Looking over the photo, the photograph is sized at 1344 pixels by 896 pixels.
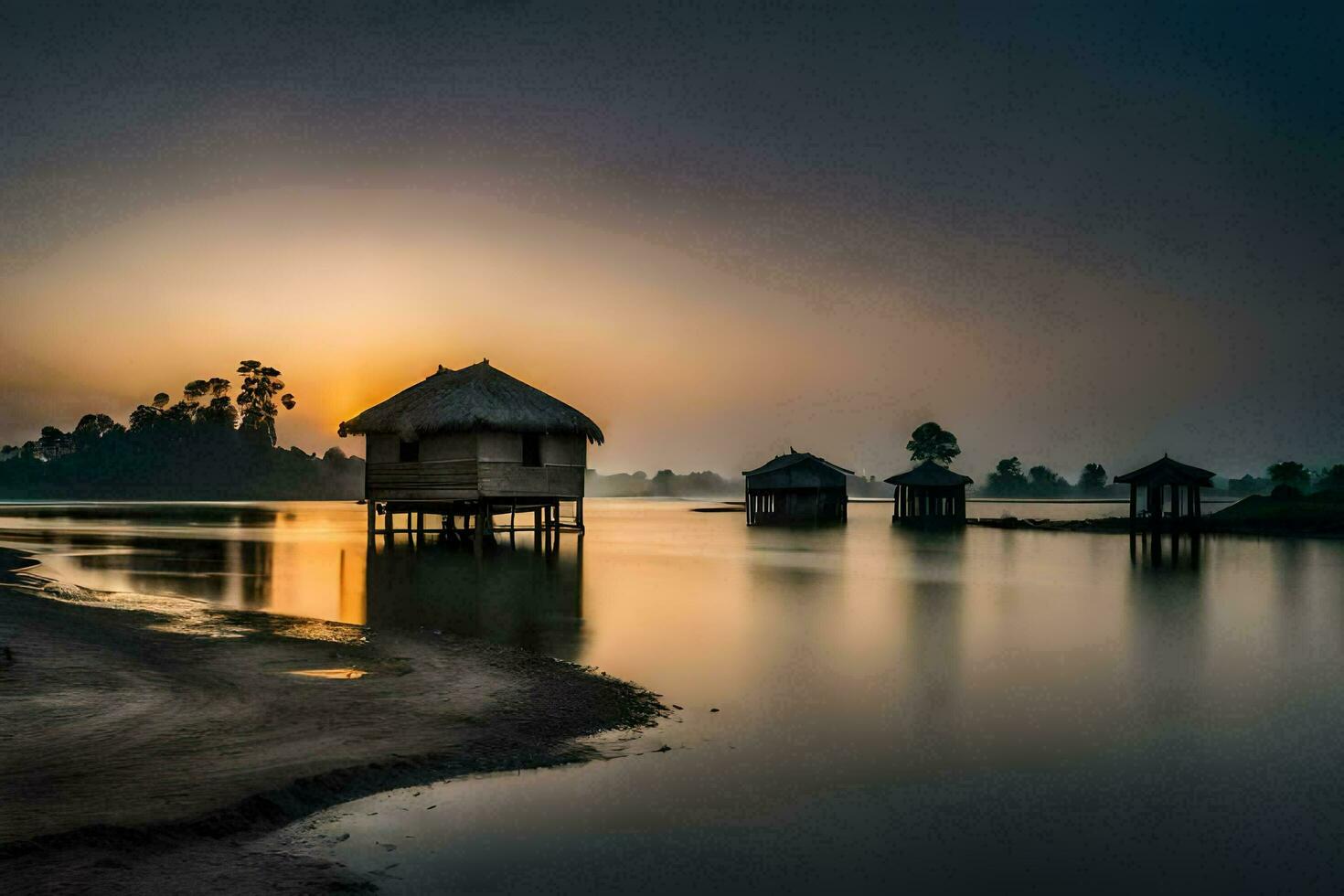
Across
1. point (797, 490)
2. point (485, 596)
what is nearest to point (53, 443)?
point (797, 490)

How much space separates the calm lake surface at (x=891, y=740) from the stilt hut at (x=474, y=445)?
7.27 meters

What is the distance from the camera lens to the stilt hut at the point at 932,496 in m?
60.7

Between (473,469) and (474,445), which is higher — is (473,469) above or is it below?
below

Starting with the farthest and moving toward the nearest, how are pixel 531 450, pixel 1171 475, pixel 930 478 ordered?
pixel 930 478 → pixel 1171 475 → pixel 531 450

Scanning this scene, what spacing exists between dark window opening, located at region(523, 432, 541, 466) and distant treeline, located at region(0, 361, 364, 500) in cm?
10844

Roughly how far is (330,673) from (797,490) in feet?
176

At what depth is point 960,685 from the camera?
1153 centimetres

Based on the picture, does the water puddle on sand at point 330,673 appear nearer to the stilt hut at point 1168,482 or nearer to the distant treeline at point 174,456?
the stilt hut at point 1168,482

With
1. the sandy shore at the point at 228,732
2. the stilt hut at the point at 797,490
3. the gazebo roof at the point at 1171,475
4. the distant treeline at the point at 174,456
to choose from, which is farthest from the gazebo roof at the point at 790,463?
the distant treeline at the point at 174,456

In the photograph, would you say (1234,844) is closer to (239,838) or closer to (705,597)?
(239,838)

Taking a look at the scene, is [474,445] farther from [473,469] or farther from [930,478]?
[930,478]

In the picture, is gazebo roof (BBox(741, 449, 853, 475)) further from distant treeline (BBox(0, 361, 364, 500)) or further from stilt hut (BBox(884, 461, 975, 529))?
distant treeline (BBox(0, 361, 364, 500))

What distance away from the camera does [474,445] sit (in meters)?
31.2

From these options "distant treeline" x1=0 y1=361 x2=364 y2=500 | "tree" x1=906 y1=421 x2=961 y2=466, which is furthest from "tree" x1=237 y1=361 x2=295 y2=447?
"tree" x1=906 y1=421 x2=961 y2=466
